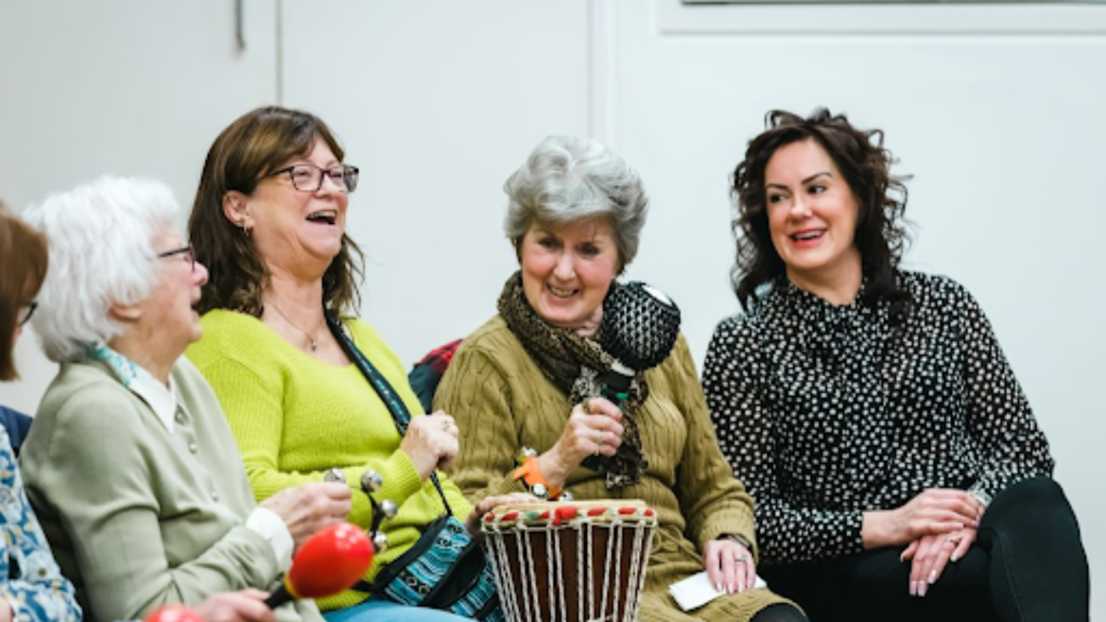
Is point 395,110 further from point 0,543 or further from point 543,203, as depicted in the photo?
point 0,543

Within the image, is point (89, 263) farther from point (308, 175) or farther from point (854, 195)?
point (854, 195)

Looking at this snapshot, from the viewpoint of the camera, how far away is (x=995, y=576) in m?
3.42

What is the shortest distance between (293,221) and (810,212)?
1.16 metres

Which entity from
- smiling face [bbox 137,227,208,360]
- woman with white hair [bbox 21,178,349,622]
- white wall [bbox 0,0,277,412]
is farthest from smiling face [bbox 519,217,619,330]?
white wall [bbox 0,0,277,412]

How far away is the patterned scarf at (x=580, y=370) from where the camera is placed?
3389 mm

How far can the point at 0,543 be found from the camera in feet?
7.33

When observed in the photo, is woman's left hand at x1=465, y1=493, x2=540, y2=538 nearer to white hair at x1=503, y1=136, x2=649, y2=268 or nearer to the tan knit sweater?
the tan knit sweater

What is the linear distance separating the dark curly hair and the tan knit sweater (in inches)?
16.7

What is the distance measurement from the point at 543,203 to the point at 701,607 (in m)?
0.78

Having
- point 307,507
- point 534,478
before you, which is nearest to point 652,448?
point 534,478

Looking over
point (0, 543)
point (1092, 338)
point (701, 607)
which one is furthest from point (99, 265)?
point (1092, 338)

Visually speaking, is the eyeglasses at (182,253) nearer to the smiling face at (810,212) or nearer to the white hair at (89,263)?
the white hair at (89,263)

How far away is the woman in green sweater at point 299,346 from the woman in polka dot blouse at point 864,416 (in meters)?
0.77

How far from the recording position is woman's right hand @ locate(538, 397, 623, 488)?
322 cm
